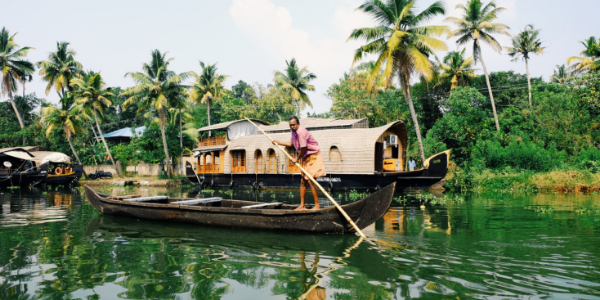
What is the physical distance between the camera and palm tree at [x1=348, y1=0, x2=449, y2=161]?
57.4 ft

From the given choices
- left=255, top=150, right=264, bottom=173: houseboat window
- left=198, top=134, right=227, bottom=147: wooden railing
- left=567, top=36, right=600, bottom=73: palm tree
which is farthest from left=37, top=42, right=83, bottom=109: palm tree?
left=567, top=36, right=600, bottom=73: palm tree

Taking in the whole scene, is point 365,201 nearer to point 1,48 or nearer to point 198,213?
point 198,213

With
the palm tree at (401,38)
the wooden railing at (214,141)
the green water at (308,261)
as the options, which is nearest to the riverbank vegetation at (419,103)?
the palm tree at (401,38)

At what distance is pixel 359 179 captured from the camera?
16.8m

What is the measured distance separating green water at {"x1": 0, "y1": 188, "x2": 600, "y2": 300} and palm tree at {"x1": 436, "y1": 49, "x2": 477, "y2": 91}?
19880 mm

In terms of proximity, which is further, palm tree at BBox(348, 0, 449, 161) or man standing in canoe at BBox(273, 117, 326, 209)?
palm tree at BBox(348, 0, 449, 161)

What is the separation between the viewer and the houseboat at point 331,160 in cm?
1636

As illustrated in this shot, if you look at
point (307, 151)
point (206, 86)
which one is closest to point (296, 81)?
point (206, 86)

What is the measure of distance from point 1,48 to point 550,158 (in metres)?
36.2

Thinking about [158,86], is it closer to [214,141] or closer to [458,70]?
[214,141]

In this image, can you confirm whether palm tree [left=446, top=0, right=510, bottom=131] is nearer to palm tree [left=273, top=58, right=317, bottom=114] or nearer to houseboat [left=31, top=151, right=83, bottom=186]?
palm tree [left=273, top=58, right=317, bottom=114]

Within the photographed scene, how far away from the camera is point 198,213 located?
782cm

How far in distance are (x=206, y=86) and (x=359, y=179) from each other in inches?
661

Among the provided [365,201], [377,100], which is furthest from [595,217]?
[377,100]
